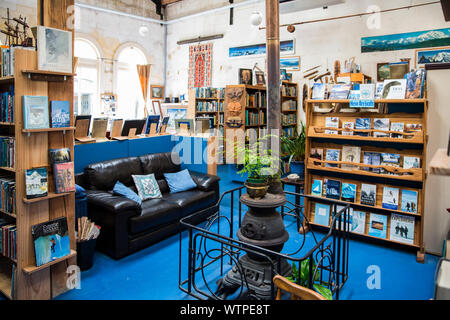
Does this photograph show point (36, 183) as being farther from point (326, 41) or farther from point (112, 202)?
point (326, 41)

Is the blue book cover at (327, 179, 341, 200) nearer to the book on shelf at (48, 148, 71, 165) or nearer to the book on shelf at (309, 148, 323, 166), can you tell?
the book on shelf at (309, 148, 323, 166)

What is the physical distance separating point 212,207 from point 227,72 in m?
6.03

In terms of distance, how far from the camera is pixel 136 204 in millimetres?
3719

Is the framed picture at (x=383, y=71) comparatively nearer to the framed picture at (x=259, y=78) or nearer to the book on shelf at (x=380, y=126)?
the framed picture at (x=259, y=78)

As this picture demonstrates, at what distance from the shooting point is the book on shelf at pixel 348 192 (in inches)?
167

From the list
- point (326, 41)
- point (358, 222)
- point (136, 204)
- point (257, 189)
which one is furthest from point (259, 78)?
point (257, 189)

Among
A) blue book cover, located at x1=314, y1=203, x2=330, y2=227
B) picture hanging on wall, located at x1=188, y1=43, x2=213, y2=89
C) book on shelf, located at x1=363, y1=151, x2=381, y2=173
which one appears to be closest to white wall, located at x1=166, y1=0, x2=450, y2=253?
picture hanging on wall, located at x1=188, y1=43, x2=213, y2=89

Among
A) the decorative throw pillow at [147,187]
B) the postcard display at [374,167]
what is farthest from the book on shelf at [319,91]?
the decorative throw pillow at [147,187]

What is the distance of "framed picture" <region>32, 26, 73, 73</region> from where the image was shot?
2609 mm

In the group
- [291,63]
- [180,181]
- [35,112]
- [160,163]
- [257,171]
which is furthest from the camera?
[291,63]

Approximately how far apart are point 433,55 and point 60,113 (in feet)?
23.1

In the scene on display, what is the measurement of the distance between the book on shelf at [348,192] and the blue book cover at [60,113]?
327 centimetres

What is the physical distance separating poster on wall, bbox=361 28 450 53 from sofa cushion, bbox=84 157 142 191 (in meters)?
5.77
